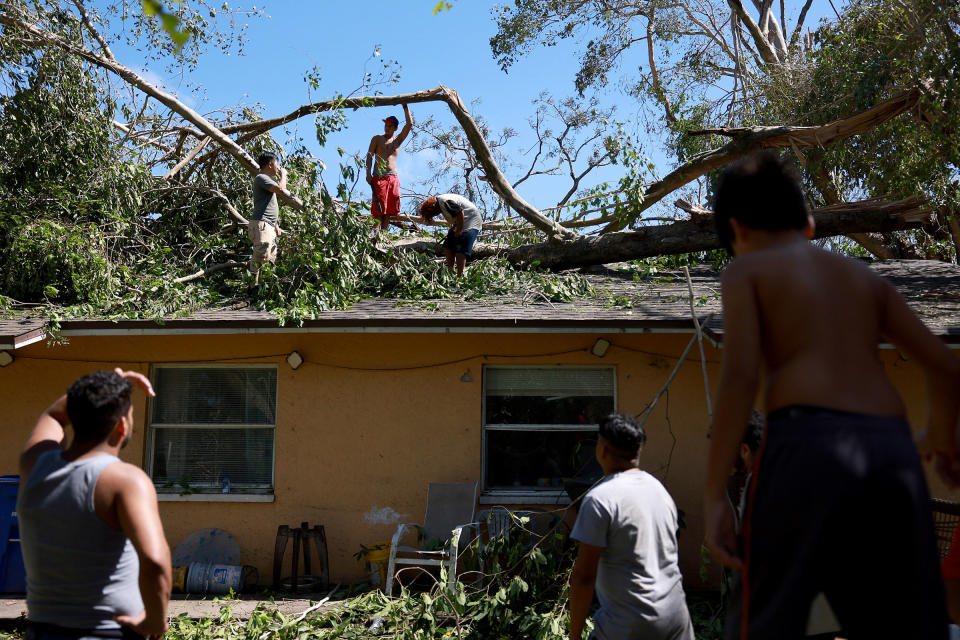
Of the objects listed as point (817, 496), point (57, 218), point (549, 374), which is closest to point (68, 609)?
point (817, 496)

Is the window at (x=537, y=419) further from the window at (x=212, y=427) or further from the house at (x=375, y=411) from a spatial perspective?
the window at (x=212, y=427)

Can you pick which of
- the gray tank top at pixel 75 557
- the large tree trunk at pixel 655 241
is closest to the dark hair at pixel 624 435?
the gray tank top at pixel 75 557

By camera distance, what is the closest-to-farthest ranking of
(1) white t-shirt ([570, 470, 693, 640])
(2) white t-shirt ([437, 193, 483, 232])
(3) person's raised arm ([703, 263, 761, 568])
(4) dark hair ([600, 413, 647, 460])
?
(3) person's raised arm ([703, 263, 761, 568])
(1) white t-shirt ([570, 470, 693, 640])
(4) dark hair ([600, 413, 647, 460])
(2) white t-shirt ([437, 193, 483, 232])

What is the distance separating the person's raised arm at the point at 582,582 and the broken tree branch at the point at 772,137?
7.83 m

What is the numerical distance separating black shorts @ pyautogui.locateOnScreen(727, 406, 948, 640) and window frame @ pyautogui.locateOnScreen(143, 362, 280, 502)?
23.7ft

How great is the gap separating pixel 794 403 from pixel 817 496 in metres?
0.23

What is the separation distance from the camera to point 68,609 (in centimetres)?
259

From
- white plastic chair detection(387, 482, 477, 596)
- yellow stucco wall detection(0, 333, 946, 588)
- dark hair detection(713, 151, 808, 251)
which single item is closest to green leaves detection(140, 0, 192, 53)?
dark hair detection(713, 151, 808, 251)

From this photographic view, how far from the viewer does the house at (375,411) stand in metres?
8.19

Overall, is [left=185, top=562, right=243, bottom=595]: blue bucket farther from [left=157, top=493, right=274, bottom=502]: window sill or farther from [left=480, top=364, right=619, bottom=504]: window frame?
[left=480, top=364, right=619, bottom=504]: window frame

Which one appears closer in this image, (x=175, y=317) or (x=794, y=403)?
(x=794, y=403)

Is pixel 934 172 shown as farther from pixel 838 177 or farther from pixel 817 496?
pixel 817 496

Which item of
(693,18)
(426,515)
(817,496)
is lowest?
(426,515)

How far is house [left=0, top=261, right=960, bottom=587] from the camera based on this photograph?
8.19 m
